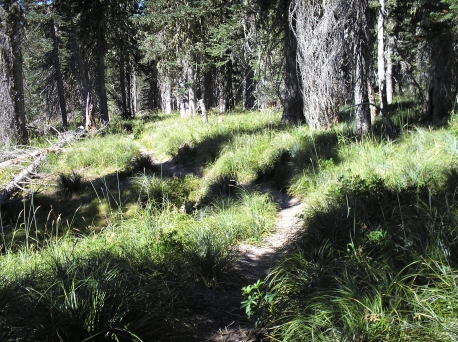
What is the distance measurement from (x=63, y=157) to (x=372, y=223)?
32.5ft

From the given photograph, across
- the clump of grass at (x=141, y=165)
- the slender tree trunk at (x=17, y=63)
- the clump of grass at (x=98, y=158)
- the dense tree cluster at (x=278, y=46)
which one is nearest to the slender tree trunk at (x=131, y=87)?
the dense tree cluster at (x=278, y=46)

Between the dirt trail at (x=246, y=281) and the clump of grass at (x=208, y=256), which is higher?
the clump of grass at (x=208, y=256)

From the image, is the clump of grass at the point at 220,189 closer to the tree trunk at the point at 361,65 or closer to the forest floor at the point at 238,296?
the forest floor at the point at 238,296

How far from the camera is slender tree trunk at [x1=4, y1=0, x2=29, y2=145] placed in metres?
11.1

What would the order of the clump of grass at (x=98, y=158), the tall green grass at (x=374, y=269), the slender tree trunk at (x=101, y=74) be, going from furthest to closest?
1. the slender tree trunk at (x=101, y=74)
2. the clump of grass at (x=98, y=158)
3. the tall green grass at (x=374, y=269)

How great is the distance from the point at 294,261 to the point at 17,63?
38.8ft

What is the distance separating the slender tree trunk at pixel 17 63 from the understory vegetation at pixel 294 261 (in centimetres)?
517

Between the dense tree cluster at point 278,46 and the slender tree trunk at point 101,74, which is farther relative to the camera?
the slender tree trunk at point 101,74

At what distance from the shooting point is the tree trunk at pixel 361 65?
21.6 feet

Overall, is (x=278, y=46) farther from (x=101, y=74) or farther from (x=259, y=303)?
(x=101, y=74)

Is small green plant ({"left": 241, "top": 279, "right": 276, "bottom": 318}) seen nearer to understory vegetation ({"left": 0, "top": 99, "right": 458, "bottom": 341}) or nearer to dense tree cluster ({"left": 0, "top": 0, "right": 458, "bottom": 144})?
understory vegetation ({"left": 0, "top": 99, "right": 458, "bottom": 341})

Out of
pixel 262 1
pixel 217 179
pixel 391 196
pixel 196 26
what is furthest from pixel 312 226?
pixel 196 26

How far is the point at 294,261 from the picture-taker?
3316 mm

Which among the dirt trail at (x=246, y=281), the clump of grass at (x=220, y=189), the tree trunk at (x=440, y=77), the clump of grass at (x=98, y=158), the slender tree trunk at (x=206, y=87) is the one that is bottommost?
the dirt trail at (x=246, y=281)
